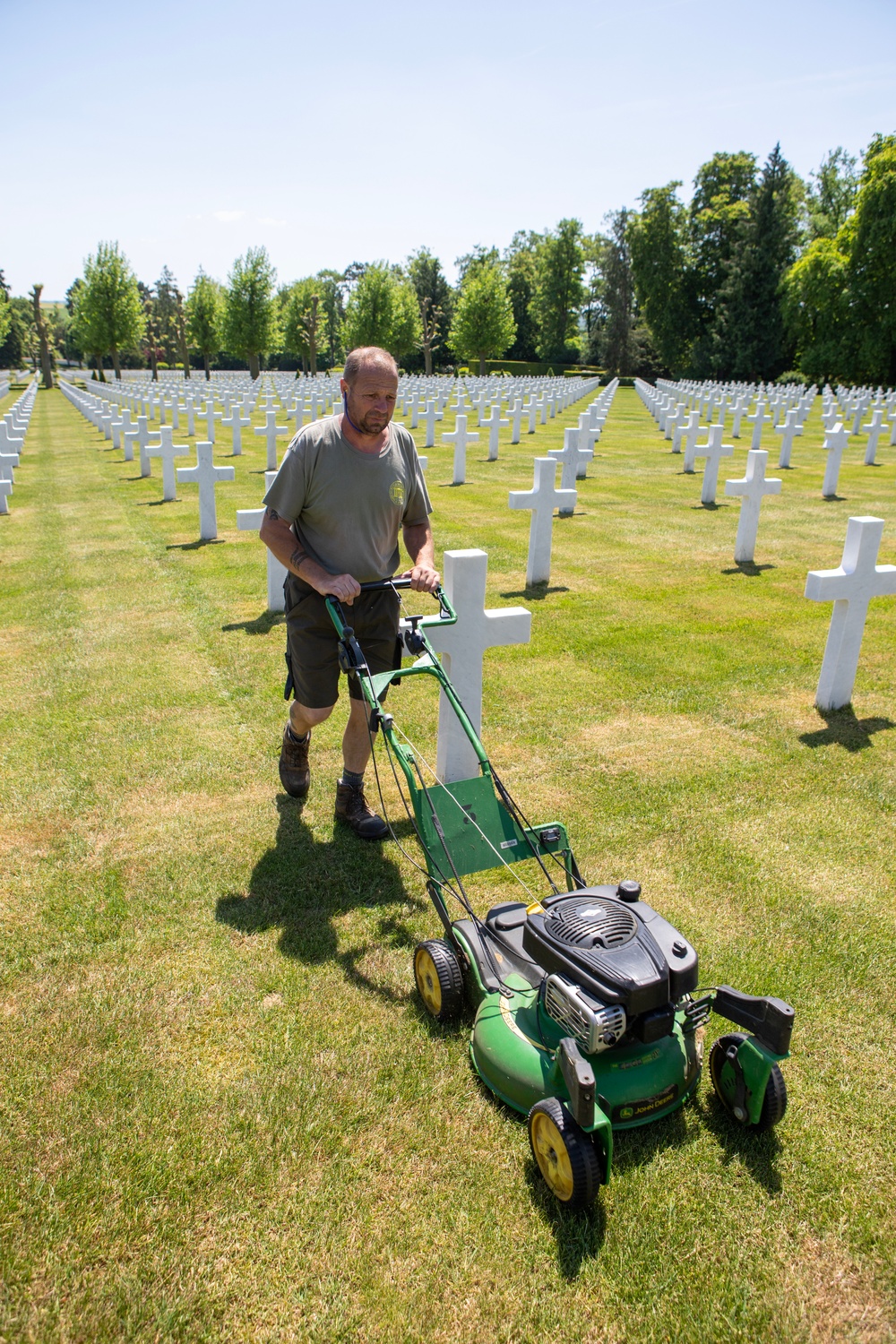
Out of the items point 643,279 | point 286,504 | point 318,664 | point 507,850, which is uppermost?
point 643,279

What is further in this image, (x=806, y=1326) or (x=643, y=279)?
(x=643, y=279)

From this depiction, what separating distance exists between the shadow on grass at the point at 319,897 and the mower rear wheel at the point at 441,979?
16 centimetres

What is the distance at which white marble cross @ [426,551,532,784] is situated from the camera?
157 inches

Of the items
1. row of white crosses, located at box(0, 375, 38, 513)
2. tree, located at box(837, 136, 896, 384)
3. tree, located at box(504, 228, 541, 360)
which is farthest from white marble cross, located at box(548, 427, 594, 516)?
tree, located at box(504, 228, 541, 360)

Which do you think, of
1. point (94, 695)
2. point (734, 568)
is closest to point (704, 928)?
point (94, 695)

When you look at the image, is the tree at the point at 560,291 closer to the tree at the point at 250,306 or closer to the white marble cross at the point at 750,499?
the tree at the point at 250,306

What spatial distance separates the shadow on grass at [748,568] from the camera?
8.85 metres

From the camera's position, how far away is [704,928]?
10.9 ft

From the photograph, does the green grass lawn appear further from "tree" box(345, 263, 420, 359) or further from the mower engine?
Answer: "tree" box(345, 263, 420, 359)

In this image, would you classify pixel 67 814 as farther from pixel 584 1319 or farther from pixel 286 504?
pixel 584 1319

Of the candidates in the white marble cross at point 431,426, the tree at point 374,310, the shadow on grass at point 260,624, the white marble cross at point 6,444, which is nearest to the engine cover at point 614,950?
the shadow on grass at point 260,624

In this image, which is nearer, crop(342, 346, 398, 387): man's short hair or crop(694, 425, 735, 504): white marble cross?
crop(342, 346, 398, 387): man's short hair

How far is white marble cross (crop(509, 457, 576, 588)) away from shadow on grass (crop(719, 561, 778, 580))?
193cm

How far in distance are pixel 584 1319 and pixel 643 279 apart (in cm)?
6508
